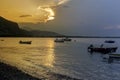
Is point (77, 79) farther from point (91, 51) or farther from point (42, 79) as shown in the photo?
point (91, 51)

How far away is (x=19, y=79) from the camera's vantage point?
93.9 feet

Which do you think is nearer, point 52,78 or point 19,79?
point 19,79

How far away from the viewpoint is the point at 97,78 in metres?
35.6

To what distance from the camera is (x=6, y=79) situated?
26438 mm

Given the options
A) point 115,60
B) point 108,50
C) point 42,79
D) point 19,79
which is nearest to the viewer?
point 19,79

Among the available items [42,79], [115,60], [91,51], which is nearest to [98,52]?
[91,51]

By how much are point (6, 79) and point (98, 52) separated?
215 ft

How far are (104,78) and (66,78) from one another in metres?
5.47

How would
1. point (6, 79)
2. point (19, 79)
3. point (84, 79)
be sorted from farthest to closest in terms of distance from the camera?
point (84, 79) < point (19, 79) < point (6, 79)

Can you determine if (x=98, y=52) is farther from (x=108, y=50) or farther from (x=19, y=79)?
(x=19, y=79)

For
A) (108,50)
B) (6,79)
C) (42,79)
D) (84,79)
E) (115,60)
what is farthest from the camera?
(108,50)

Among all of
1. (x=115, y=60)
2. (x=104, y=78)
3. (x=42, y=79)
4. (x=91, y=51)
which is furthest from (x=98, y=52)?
(x=42, y=79)

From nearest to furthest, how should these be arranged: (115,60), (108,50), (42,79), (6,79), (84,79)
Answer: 1. (6,79)
2. (42,79)
3. (84,79)
4. (115,60)
5. (108,50)

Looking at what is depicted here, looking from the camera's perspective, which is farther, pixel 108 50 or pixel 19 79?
pixel 108 50
